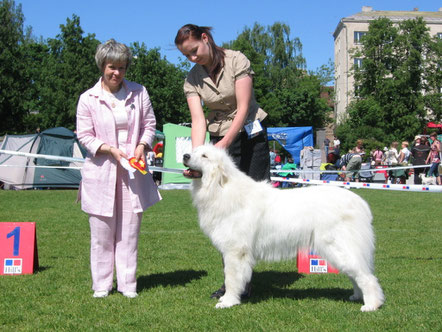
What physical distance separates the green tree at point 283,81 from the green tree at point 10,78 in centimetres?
1879

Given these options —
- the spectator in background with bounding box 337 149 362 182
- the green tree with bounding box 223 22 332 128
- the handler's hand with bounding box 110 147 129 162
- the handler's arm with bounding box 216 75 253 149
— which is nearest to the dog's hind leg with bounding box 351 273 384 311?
the handler's arm with bounding box 216 75 253 149

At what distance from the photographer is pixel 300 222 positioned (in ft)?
12.1

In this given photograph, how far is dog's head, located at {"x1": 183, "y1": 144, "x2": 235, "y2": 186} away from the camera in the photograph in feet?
12.2

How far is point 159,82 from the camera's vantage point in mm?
37938

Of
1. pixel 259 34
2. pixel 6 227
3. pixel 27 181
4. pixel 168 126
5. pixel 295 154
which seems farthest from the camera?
pixel 259 34

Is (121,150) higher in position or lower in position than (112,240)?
higher

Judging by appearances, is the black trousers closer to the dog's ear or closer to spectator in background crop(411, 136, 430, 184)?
the dog's ear

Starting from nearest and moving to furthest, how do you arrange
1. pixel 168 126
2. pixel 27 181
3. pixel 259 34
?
pixel 27 181
pixel 168 126
pixel 259 34

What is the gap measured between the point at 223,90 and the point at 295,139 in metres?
17.7

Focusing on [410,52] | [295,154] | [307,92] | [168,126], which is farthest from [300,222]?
[410,52]

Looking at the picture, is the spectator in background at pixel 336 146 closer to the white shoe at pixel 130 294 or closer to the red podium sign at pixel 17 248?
the red podium sign at pixel 17 248

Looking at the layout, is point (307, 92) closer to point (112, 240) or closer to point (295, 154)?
point (295, 154)

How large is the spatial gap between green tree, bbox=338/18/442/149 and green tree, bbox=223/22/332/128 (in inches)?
198

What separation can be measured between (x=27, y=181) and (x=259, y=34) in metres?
37.9
